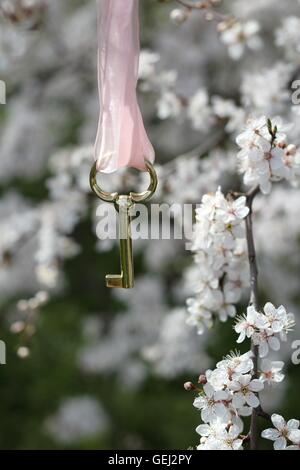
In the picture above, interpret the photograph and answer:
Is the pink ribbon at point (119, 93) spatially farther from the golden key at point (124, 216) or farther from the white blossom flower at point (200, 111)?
the white blossom flower at point (200, 111)

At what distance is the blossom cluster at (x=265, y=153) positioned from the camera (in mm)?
1273

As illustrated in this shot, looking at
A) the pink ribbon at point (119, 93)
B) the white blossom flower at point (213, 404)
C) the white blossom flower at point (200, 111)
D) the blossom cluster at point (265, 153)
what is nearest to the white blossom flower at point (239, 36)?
the white blossom flower at point (200, 111)

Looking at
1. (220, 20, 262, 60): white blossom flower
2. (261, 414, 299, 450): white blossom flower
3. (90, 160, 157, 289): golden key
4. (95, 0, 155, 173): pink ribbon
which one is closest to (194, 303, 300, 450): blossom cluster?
(261, 414, 299, 450): white blossom flower

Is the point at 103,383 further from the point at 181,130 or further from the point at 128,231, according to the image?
the point at 128,231

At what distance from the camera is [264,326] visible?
1.14m

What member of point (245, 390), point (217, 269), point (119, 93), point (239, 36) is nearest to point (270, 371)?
point (245, 390)

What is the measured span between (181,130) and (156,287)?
0.71 m

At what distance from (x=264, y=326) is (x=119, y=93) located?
42cm

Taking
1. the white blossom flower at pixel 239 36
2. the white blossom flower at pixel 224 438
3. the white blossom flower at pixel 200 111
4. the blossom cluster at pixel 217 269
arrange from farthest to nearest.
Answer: the white blossom flower at pixel 200 111, the white blossom flower at pixel 239 36, the blossom cluster at pixel 217 269, the white blossom flower at pixel 224 438

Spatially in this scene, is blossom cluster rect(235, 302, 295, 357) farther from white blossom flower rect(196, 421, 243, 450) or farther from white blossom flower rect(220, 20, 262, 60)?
white blossom flower rect(220, 20, 262, 60)

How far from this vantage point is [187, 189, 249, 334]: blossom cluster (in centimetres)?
133

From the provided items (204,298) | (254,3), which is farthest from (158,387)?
(204,298)

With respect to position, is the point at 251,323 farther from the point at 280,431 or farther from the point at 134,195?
the point at 134,195

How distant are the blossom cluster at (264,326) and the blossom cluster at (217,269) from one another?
211 mm
